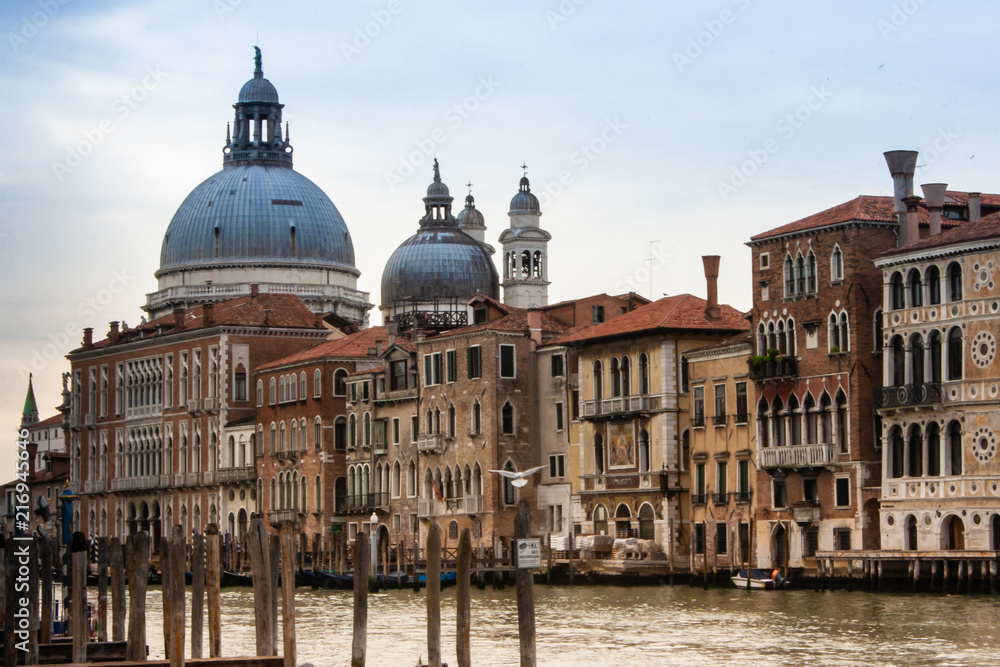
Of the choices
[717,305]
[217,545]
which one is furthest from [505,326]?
[217,545]

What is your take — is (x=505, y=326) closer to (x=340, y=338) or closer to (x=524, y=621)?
(x=340, y=338)

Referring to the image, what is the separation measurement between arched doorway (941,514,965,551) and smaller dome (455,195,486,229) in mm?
51003

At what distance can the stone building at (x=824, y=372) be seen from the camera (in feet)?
172

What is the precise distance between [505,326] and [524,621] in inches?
1582

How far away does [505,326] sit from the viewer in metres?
66.2

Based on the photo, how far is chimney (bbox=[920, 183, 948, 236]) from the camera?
51.9 m

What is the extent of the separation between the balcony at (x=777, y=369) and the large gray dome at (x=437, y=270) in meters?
35.7

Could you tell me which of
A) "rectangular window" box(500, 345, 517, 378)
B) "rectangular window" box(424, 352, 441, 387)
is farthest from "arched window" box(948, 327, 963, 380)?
"rectangular window" box(424, 352, 441, 387)

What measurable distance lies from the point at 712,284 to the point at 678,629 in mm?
21902

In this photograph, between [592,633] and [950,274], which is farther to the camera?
[950,274]

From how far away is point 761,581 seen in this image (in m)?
51.1

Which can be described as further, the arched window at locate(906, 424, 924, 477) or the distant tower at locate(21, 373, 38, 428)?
the distant tower at locate(21, 373, 38, 428)

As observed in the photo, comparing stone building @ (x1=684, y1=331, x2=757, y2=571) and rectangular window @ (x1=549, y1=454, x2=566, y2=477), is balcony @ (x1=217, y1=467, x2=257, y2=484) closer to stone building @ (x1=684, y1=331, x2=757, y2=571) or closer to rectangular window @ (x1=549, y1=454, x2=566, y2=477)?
rectangular window @ (x1=549, y1=454, x2=566, y2=477)

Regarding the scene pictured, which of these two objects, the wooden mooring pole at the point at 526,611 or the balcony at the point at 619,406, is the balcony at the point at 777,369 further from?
the wooden mooring pole at the point at 526,611
